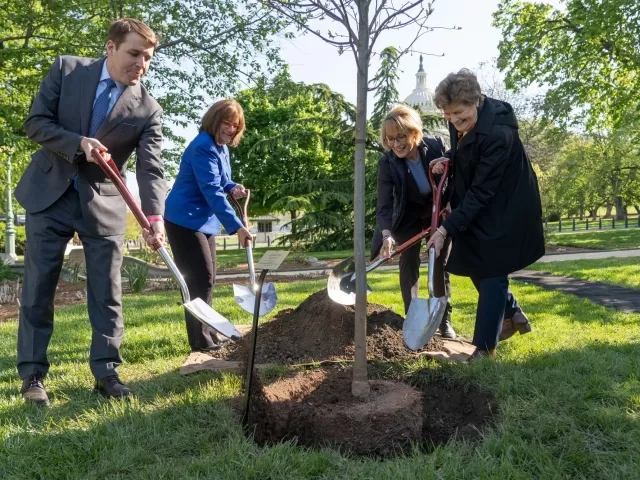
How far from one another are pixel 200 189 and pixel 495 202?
1.88 metres

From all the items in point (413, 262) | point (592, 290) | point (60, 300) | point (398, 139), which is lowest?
point (60, 300)

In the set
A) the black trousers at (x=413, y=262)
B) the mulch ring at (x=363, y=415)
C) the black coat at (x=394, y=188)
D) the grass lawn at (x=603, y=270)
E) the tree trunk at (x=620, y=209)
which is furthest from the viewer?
the tree trunk at (x=620, y=209)

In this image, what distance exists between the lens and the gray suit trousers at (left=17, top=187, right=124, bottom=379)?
2.97 m

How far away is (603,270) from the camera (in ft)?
28.1

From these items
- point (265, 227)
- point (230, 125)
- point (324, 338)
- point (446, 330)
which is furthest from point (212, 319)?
point (265, 227)

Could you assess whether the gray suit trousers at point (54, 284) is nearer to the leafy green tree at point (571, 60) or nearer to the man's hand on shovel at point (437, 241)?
the man's hand on shovel at point (437, 241)

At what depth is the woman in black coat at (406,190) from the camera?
3596 mm

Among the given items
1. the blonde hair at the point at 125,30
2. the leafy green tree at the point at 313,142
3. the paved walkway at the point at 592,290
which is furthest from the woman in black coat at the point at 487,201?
the leafy green tree at the point at 313,142

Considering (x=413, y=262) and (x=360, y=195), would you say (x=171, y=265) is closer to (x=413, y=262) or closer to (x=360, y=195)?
(x=360, y=195)

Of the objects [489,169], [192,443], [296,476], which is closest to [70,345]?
[192,443]

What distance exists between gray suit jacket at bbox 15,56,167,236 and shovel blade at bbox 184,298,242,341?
2.13 ft

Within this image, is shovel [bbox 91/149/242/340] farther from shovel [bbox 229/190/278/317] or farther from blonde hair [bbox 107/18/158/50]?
blonde hair [bbox 107/18/158/50]

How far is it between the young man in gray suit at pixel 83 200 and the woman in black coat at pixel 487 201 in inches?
68.1

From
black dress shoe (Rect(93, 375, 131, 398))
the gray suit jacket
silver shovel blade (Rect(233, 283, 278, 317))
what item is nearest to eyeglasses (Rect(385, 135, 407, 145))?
silver shovel blade (Rect(233, 283, 278, 317))
